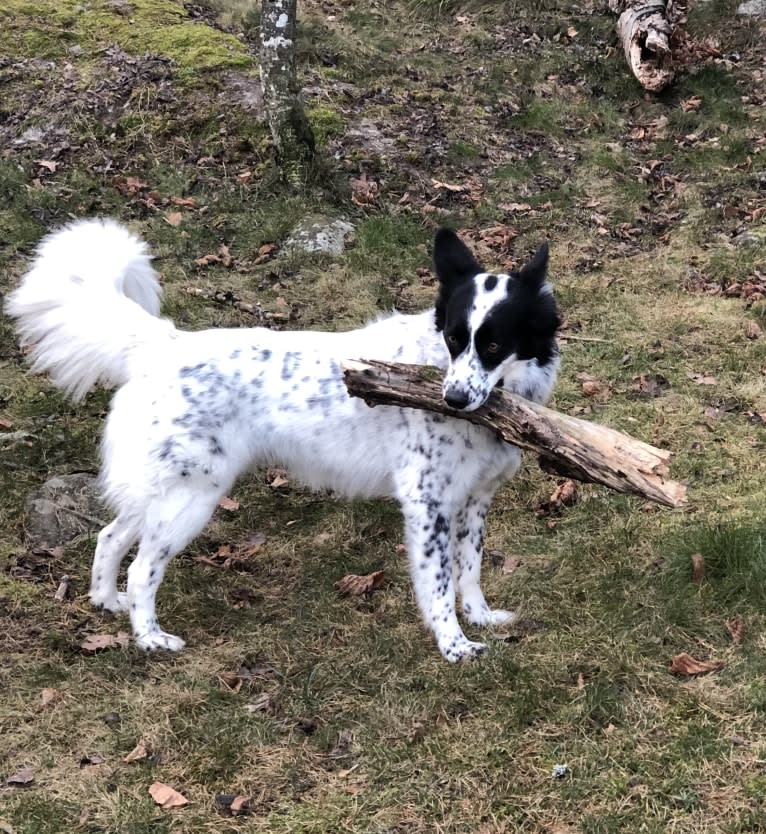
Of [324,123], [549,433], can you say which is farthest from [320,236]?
[549,433]

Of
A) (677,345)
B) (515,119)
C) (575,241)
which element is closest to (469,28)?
(515,119)

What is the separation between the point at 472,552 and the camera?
4797 mm

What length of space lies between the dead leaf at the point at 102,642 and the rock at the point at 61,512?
0.85m

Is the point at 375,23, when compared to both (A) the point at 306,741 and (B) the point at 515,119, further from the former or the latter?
(A) the point at 306,741

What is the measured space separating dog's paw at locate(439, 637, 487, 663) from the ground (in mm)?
115

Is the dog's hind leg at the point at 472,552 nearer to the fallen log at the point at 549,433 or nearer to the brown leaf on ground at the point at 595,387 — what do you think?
the fallen log at the point at 549,433

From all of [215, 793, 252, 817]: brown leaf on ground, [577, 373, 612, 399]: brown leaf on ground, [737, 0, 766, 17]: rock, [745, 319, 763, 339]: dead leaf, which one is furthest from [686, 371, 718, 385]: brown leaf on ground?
[737, 0, 766, 17]: rock

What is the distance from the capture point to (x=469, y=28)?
12.9 meters

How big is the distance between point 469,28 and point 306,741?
37.7ft

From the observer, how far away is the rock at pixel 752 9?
40.6 feet

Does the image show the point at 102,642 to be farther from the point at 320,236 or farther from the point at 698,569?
the point at 320,236

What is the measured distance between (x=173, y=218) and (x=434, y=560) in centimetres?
538

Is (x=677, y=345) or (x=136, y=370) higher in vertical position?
(x=136, y=370)

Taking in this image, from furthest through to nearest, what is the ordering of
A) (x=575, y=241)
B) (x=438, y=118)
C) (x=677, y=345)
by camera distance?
1. (x=438, y=118)
2. (x=575, y=241)
3. (x=677, y=345)
